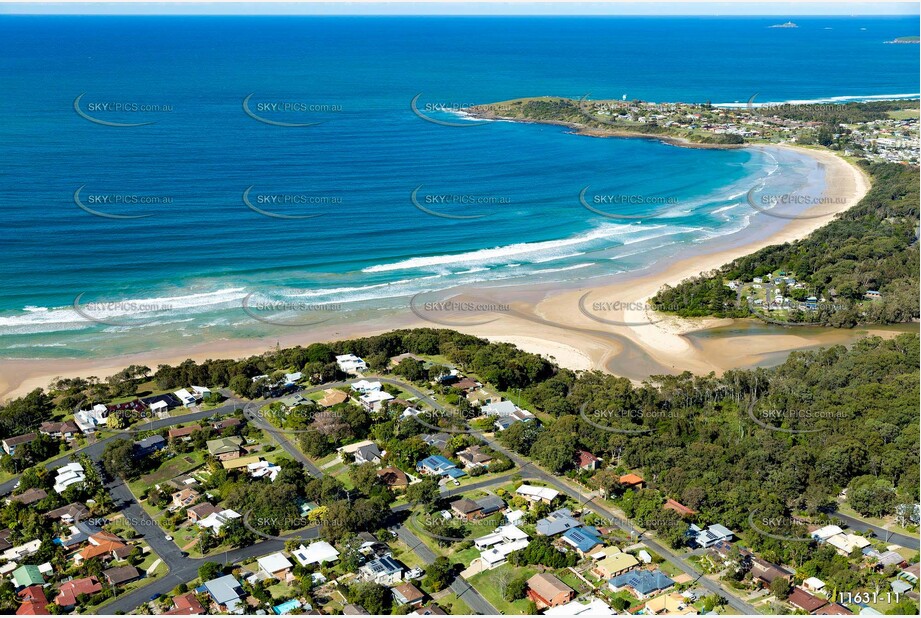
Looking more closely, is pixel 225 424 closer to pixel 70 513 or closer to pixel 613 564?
pixel 70 513

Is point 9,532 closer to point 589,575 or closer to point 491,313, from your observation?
point 589,575

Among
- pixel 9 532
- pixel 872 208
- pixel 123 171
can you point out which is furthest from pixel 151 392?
pixel 872 208

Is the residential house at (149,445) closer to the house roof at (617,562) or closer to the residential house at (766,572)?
the house roof at (617,562)

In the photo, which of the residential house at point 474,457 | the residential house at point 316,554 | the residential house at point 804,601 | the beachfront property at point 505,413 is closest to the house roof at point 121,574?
the residential house at point 316,554

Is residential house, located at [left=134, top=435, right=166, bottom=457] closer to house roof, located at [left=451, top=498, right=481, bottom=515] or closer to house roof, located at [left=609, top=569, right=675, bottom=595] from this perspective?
house roof, located at [left=451, top=498, right=481, bottom=515]

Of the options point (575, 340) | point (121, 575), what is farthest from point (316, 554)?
point (575, 340)

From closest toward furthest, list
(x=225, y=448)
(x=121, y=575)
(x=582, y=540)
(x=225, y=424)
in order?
1. (x=121, y=575)
2. (x=582, y=540)
3. (x=225, y=448)
4. (x=225, y=424)
